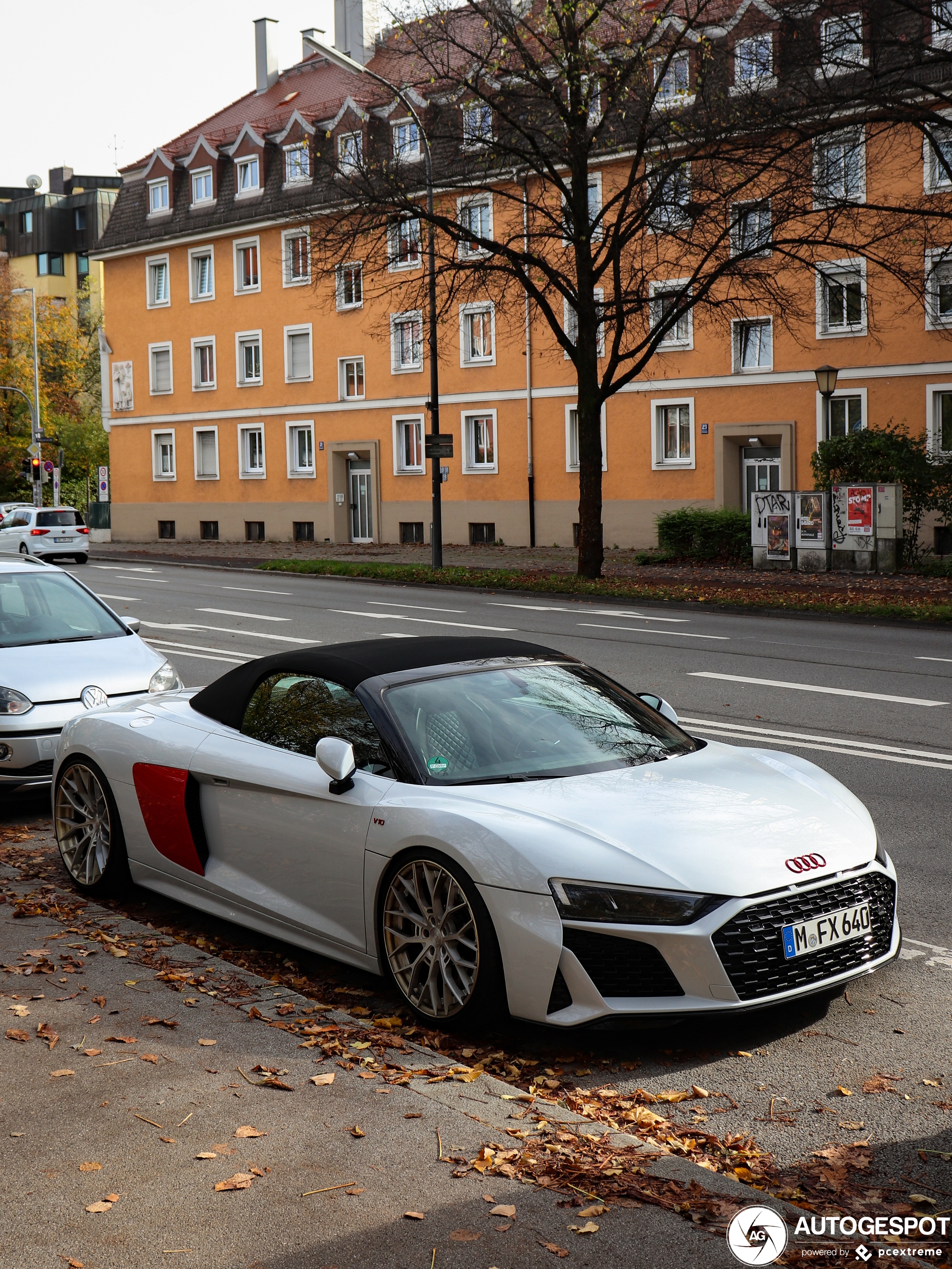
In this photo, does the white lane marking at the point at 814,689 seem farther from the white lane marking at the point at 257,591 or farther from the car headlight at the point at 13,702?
the white lane marking at the point at 257,591

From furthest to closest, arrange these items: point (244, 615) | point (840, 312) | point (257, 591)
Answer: point (840, 312) → point (257, 591) → point (244, 615)

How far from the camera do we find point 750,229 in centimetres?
2394

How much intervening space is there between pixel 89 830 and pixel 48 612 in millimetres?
3731

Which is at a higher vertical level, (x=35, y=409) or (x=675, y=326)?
(x=35, y=409)

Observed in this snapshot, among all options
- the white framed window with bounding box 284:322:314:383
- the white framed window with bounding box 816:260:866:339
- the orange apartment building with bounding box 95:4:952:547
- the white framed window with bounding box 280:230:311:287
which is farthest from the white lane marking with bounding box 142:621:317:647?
the white framed window with bounding box 284:322:314:383

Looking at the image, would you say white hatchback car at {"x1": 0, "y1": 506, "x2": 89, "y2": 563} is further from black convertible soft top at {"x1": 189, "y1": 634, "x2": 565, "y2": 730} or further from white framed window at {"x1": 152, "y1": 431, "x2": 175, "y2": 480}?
black convertible soft top at {"x1": 189, "y1": 634, "x2": 565, "y2": 730}

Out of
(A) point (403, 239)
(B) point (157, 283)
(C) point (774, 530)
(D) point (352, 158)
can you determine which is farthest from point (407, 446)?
(A) point (403, 239)

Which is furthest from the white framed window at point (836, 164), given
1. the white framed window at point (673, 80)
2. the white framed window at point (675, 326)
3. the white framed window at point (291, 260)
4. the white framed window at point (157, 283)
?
the white framed window at point (157, 283)

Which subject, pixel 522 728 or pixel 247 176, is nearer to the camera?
pixel 522 728

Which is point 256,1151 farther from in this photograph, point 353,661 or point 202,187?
point 202,187

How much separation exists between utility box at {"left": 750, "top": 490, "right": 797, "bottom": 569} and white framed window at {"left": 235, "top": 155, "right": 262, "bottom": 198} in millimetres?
26150

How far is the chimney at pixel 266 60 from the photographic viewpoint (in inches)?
2058

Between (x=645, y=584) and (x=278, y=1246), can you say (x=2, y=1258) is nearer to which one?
(x=278, y=1246)

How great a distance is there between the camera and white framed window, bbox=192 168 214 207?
49656 millimetres
